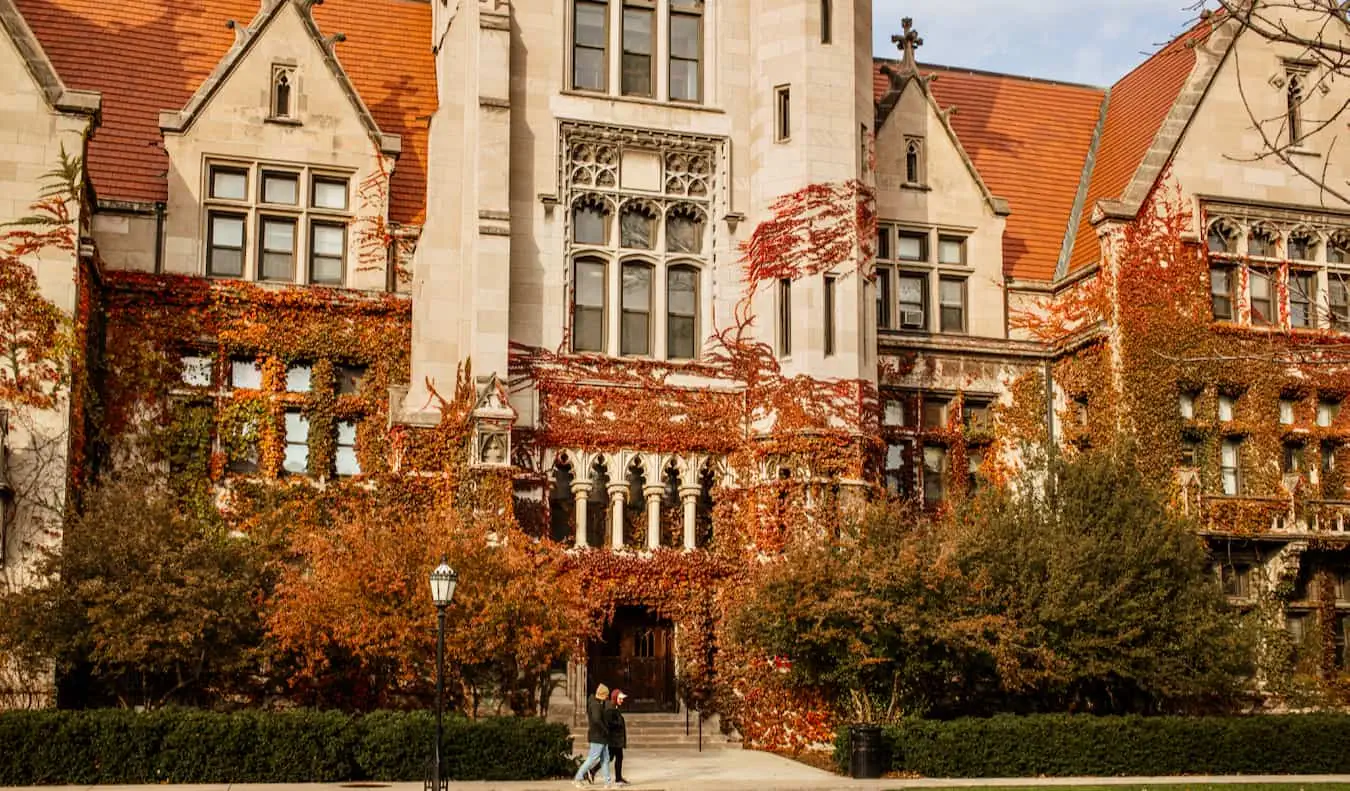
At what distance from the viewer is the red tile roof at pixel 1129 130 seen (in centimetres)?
3806

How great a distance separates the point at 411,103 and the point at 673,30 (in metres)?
6.36

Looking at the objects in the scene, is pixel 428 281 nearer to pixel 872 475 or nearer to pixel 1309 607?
pixel 872 475

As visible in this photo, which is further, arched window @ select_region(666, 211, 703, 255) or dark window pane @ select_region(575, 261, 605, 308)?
arched window @ select_region(666, 211, 703, 255)

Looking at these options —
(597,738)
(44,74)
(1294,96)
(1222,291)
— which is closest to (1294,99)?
(1294,96)

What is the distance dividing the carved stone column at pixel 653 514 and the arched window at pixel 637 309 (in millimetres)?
3079

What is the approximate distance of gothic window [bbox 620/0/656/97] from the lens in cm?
3494

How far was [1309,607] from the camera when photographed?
34.8 meters

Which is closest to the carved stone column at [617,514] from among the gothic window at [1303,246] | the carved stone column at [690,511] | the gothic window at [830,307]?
the carved stone column at [690,511]

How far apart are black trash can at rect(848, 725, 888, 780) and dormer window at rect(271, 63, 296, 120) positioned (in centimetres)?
1763

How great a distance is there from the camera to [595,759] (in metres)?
24.0

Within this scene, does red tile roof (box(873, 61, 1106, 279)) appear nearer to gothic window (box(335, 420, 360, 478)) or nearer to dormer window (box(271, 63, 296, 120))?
dormer window (box(271, 63, 296, 120))

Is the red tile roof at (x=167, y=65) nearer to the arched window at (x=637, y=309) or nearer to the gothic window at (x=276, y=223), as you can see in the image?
the gothic window at (x=276, y=223)

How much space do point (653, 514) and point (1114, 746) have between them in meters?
10.4

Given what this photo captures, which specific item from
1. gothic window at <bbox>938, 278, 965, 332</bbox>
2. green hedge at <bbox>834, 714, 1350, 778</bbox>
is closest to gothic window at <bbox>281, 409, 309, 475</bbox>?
green hedge at <bbox>834, 714, 1350, 778</bbox>
